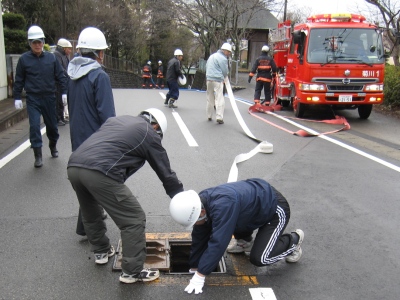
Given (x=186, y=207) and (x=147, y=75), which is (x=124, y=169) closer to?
(x=186, y=207)

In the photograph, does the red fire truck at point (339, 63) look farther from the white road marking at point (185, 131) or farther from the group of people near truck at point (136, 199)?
the group of people near truck at point (136, 199)

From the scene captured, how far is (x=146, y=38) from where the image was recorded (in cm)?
3850

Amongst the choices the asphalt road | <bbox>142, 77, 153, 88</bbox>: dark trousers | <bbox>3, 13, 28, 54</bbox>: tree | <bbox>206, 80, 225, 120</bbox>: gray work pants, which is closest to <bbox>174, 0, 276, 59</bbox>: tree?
<bbox>142, 77, 153, 88</bbox>: dark trousers

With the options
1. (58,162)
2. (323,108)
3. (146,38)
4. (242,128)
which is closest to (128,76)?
(146,38)

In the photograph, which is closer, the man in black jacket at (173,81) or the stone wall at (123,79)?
the man in black jacket at (173,81)

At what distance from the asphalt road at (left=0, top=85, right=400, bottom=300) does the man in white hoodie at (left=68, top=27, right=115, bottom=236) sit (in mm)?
1132

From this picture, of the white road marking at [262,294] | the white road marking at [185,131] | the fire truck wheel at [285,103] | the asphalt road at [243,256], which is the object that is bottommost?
the white road marking at [262,294]

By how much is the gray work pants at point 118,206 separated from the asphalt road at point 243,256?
0.86 ft

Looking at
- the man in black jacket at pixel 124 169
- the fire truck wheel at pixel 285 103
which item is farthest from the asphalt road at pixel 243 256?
the fire truck wheel at pixel 285 103

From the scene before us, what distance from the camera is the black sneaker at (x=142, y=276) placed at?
346cm

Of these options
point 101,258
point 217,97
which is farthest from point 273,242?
point 217,97

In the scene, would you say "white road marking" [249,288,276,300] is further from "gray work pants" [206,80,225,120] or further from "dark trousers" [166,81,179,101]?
"dark trousers" [166,81,179,101]

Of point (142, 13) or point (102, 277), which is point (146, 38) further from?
point (102, 277)

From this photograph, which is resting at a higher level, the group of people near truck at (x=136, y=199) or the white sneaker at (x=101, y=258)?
the group of people near truck at (x=136, y=199)
